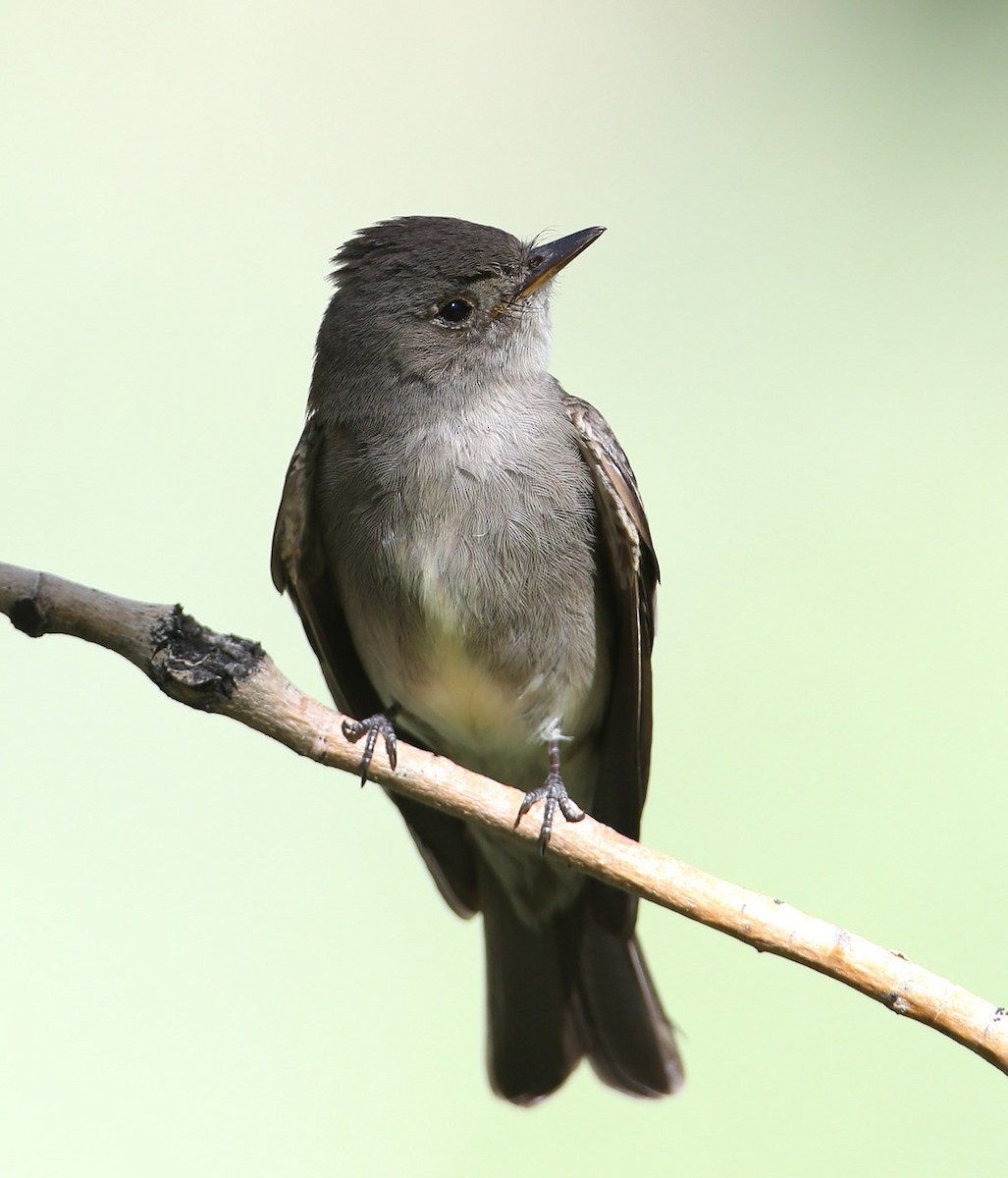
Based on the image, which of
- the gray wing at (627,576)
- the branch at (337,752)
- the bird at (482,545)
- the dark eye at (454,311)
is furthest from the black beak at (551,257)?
the branch at (337,752)

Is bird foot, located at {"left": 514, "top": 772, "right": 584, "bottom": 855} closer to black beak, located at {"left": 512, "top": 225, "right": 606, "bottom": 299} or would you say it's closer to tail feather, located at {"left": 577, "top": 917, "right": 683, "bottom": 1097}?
tail feather, located at {"left": 577, "top": 917, "right": 683, "bottom": 1097}

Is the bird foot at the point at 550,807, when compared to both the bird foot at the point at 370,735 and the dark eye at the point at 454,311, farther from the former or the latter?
the dark eye at the point at 454,311

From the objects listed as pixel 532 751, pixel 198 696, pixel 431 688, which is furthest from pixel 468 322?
pixel 198 696

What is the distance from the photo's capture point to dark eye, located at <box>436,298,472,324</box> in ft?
9.96

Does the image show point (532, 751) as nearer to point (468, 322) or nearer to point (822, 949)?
point (468, 322)

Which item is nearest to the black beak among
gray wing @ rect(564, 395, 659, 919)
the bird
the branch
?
the bird

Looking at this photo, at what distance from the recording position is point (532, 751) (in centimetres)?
329

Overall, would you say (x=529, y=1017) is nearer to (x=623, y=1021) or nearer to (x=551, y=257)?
(x=623, y=1021)

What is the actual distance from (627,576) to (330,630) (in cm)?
81

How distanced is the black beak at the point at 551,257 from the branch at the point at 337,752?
4.05ft

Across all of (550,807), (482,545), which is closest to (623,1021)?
(550,807)

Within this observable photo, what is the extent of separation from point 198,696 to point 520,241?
5.05ft

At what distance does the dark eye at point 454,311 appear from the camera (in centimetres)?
304

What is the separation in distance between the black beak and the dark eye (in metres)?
0.12
